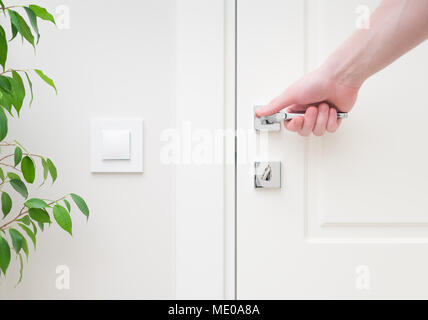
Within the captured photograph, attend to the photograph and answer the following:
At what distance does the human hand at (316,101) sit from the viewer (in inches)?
29.2

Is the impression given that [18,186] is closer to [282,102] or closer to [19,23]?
[19,23]

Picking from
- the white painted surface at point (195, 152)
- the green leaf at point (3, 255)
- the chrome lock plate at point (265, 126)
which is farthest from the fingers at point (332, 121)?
the green leaf at point (3, 255)

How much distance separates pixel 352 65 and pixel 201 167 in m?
0.36

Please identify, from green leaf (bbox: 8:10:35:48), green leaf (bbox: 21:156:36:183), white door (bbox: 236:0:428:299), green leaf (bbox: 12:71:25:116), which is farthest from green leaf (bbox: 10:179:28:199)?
white door (bbox: 236:0:428:299)

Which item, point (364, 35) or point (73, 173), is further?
point (73, 173)

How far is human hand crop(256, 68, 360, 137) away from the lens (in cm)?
74

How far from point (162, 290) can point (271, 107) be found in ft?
1.53

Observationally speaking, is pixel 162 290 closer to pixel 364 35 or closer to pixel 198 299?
pixel 198 299

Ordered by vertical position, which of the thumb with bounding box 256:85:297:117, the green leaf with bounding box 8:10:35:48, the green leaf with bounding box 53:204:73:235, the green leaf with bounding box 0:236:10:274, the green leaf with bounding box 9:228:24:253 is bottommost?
the green leaf with bounding box 0:236:10:274

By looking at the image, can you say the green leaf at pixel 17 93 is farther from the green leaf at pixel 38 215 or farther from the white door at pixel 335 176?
the white door at pixel 335 176

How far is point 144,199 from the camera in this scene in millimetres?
831

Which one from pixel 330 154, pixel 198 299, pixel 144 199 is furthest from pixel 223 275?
pixel 330 154

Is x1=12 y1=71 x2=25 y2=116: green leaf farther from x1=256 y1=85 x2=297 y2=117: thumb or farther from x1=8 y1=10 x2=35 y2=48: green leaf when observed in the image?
x1=256 y1=85 x2=297 y2=117: thumb
